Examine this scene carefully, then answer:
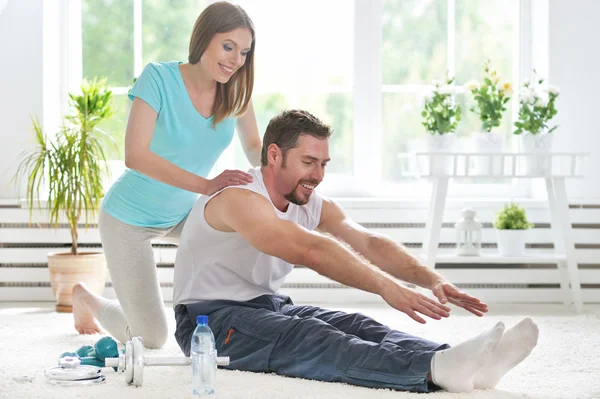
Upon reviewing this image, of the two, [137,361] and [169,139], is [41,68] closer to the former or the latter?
[169,139]

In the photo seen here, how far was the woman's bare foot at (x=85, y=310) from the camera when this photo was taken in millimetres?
3133

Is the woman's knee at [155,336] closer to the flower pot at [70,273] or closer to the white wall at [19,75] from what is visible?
the flower pot at [70,273]

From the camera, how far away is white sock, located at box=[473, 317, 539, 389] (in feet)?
6.91

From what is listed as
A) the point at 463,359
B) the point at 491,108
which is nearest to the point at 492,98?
the point at 491,108

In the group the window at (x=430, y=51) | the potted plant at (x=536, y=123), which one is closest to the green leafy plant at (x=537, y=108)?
the potted plant at (x=536, y=123)

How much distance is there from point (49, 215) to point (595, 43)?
2957 mm

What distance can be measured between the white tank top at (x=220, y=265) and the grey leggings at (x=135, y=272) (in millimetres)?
356

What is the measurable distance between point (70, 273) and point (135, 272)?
1.31 metres

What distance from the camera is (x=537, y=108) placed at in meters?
4.09

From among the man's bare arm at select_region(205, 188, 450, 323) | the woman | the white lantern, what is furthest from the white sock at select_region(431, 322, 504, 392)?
the white lantern

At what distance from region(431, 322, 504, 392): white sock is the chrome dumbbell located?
0.53 metres

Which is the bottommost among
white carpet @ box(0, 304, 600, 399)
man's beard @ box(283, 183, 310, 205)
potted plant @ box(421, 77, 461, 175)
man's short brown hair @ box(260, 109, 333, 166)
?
white carpet @ box(0, 304, 600, 399)

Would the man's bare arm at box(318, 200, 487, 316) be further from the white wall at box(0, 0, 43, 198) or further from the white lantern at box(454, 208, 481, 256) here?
the white wall at box(0, 0, 43, 198)

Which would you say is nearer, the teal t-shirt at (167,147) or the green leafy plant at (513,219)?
the teal t-shirt at (167,147)
